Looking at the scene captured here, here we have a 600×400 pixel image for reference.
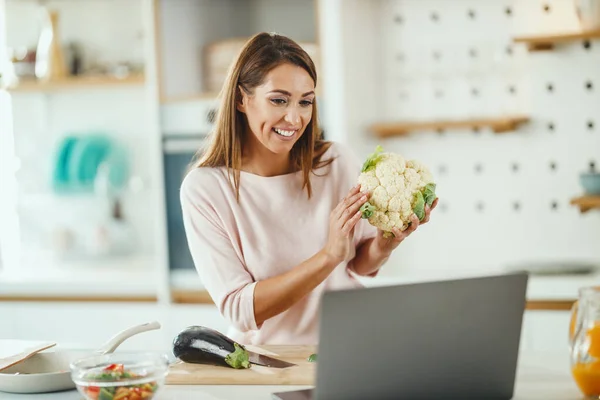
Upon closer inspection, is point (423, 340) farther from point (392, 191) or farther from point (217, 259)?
point (217, 259)

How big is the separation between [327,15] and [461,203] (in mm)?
984

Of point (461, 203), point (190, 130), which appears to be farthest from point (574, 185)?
point (190, 130)

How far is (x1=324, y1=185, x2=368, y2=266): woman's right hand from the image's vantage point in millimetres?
1854

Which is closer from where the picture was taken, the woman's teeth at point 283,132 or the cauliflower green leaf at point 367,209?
the cauliflower green leaf at point 367,209

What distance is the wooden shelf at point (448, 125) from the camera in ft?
11.6

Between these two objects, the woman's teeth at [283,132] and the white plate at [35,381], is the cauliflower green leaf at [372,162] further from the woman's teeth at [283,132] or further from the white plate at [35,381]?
the white plate at [35,381]

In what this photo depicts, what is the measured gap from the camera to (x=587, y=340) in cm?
143

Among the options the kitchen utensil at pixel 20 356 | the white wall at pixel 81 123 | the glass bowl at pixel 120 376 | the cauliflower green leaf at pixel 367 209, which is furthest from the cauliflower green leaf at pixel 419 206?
the white wall at pixel 81 123

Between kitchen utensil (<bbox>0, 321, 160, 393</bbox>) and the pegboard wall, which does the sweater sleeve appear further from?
the pegboard wall

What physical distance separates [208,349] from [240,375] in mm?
108

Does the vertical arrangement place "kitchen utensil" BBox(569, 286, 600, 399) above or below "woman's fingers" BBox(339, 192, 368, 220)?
below

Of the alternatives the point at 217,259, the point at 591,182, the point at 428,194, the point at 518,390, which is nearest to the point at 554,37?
the point at 591,182

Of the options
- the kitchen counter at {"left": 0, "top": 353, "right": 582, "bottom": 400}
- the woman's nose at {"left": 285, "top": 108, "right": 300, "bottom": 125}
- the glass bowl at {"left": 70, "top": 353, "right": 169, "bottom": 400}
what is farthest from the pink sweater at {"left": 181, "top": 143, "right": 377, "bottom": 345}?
the glass bowl at {"left": 70, "top": 353, "right": 169, "bottom": 400}

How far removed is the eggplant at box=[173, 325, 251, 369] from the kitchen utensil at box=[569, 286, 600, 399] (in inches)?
24.3
